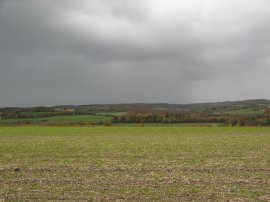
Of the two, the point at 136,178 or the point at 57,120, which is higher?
the point at 136,178

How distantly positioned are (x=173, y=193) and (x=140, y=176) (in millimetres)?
4317

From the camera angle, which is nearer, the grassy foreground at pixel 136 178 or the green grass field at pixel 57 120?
the grassy foreground at pixel 136 178

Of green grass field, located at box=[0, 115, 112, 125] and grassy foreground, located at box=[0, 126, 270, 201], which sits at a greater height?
grassy foreground, located at box=[0, 126, 270, 201]

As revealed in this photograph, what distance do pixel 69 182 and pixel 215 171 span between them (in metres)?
8.06

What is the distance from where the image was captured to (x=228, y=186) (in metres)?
17.0

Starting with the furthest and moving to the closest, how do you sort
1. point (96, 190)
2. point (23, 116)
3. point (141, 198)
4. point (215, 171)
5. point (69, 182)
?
point (23, 116) < point (215, 171) < point (69, 182) < point (96, 190) < point (141, 198)

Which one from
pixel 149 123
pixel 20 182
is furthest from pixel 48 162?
pixel 149 123

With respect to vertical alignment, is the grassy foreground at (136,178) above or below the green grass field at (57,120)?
above

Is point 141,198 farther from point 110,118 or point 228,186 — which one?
point 110,118

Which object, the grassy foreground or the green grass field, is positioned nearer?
the grassy foreground

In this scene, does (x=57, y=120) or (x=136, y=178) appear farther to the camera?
(x=57, y=120)

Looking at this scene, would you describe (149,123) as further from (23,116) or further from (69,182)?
(69,182)

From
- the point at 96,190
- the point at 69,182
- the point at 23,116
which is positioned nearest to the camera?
the point at 96,190

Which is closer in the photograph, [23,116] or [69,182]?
[69,182]
